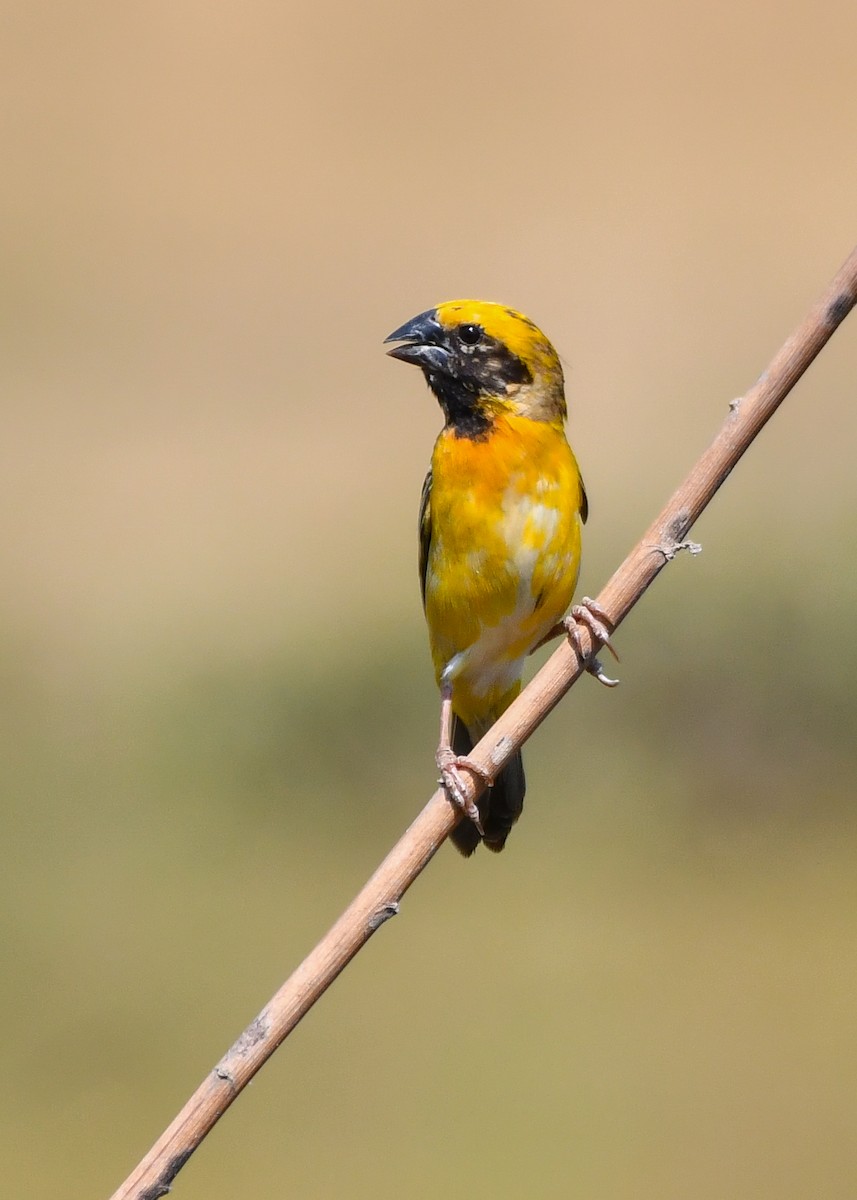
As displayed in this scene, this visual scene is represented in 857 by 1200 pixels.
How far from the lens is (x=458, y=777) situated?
3.27 meters

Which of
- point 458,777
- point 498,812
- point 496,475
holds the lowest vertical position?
point 498,812

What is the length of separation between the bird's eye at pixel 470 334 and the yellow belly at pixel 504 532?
8.1 inches

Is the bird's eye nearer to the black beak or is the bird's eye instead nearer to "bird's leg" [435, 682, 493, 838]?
the black beak

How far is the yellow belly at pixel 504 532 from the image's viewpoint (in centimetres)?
366

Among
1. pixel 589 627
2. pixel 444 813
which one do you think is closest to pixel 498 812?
pixel 589 627

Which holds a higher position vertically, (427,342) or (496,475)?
(427,342)

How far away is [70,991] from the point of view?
843 cm

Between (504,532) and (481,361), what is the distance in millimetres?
412

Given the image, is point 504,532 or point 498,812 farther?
point 498,812

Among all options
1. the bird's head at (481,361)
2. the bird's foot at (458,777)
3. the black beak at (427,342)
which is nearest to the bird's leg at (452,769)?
the bird's foot at (458,777)

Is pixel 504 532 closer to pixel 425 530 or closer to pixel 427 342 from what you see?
pixel 425 530

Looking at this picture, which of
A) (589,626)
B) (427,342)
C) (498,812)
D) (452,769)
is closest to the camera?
(589,626)

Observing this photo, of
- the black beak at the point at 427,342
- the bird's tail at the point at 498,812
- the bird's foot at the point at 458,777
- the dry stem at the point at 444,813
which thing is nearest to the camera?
the dry stem at the point at 444,813

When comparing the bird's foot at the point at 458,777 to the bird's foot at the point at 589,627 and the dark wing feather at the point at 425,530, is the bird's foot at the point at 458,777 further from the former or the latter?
the dark wing feather at the point at 425,530
